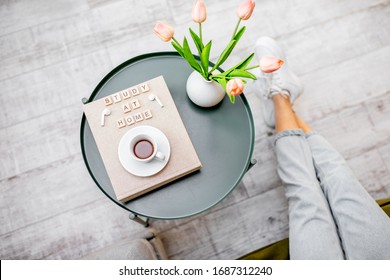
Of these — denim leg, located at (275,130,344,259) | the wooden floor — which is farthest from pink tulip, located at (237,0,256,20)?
the wooden floor

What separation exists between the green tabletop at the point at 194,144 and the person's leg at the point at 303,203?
205mm

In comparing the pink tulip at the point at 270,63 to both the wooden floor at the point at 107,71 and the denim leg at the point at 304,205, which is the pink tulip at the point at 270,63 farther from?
the wooden floor at the point at 107,71

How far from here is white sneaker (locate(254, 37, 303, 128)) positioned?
51.6 inches

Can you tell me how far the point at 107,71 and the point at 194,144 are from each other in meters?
0.67

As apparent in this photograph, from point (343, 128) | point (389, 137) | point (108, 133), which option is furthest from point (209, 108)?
point (389, 137)

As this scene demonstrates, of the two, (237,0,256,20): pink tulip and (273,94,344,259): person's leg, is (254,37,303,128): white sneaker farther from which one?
(237,0,256,20): pink tulip

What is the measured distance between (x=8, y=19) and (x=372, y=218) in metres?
1.69

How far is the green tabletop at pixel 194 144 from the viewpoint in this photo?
0.94m

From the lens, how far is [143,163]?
2.95 feet

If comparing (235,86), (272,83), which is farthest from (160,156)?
(272,83)

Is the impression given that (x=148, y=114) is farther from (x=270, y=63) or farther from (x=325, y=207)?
(x=325, y=207)

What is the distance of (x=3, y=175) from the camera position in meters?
1.31

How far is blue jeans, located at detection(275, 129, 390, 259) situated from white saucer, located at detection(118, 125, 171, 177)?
1.48 feet
